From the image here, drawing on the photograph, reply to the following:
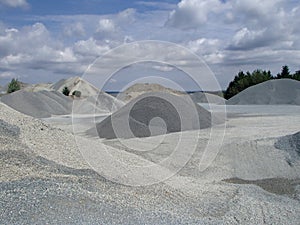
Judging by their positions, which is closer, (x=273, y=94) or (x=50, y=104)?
(x=50, y=104)

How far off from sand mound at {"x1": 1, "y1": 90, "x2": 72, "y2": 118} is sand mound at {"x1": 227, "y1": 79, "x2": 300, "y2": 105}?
1558 centimetres

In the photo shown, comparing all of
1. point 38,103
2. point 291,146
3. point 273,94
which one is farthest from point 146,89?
point 273,94

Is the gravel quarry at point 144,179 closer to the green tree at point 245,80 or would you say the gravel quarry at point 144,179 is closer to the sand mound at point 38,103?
the sand mound at point 38,103

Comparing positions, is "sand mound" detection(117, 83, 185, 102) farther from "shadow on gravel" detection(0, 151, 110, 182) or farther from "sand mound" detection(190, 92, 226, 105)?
"sand mound" detection(190, 92, 226, 105)

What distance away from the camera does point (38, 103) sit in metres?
25.8

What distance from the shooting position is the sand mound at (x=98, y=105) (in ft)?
92.4

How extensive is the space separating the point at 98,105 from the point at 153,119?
1664cm

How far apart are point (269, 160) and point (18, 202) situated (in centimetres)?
693

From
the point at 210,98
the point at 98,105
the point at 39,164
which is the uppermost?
the point at 210,98

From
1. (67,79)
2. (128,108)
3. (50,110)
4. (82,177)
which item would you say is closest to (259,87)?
(50,110)

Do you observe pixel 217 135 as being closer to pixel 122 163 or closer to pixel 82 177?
pixel 122 163

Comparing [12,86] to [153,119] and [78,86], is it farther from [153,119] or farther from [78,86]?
[153,119]

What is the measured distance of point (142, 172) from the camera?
7.16 metres

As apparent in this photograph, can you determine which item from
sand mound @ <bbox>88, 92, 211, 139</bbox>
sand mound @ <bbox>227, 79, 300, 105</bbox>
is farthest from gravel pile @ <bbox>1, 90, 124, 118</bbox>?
sand mound @ <bbox>227, 79, 300, 105</bbox>
